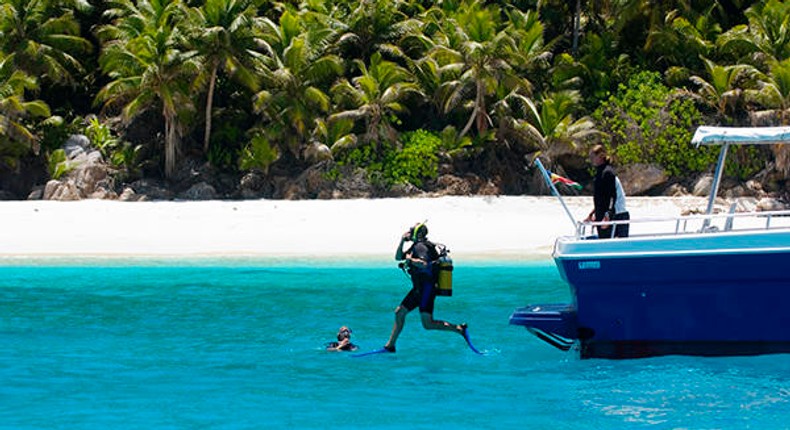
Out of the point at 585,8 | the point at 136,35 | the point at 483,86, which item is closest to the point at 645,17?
the point at 585,8

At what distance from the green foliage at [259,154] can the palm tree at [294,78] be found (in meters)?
0.48

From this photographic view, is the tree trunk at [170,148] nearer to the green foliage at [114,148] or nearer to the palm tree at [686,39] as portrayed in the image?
the green foliage at [114,148]

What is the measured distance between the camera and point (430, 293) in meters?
12.5

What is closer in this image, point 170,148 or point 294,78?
point 294,78

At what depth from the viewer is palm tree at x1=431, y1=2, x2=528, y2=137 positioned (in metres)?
35.5

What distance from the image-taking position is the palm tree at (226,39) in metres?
36.0

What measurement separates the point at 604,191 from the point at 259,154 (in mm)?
25081

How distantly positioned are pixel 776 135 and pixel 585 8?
104 ft

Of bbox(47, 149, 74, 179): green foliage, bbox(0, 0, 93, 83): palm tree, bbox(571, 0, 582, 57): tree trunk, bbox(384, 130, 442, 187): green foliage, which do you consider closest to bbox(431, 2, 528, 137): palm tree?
bbox(384, 130, 442, 187): green foliage

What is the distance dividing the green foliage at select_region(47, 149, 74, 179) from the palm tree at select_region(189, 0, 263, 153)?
16.7 ft

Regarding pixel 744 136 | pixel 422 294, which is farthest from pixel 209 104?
pixel 744 136

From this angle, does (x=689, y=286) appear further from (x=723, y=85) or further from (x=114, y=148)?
(x=114, y=148)

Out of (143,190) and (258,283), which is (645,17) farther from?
(258,283)

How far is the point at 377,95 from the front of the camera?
3634 centimetres
